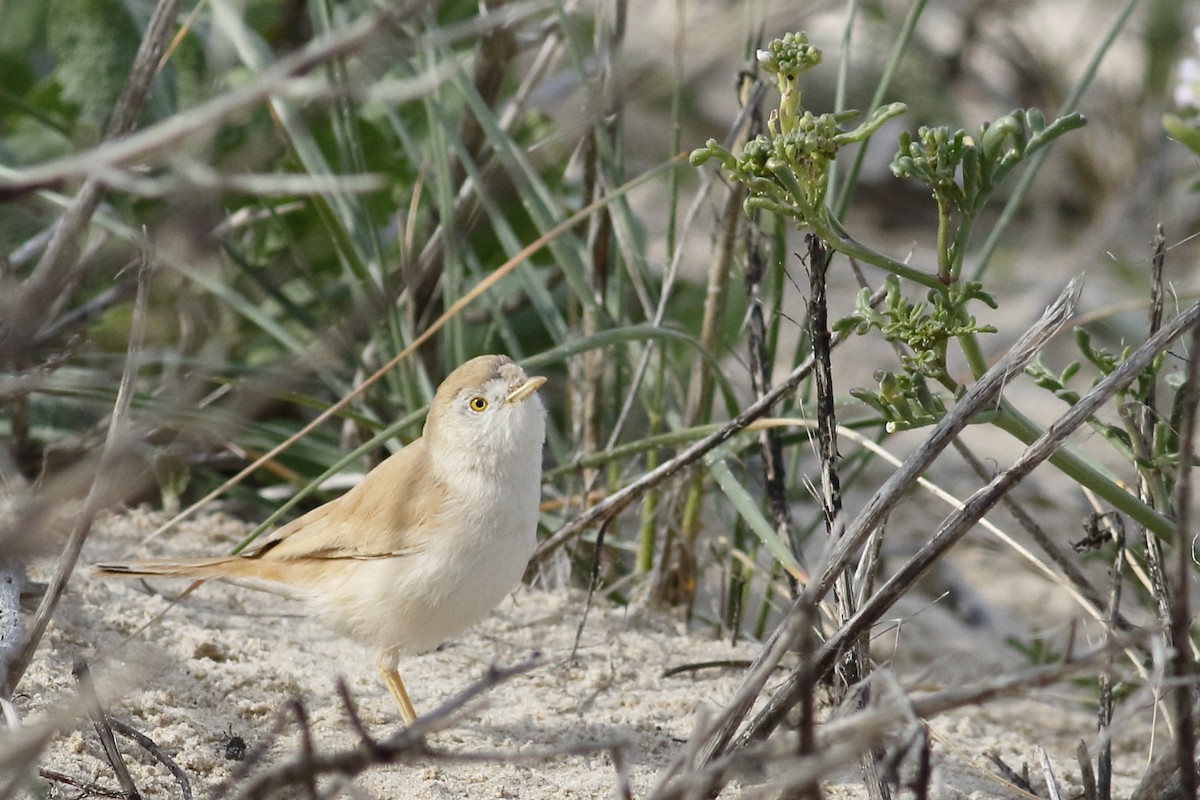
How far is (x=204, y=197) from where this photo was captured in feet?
4.81

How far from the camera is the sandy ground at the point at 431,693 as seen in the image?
287cm

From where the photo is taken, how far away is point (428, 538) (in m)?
3.27

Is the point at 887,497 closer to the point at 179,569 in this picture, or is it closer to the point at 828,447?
the point at 828,447

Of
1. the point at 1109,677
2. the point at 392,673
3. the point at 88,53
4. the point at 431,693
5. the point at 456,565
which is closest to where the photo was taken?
the point at 1109,677

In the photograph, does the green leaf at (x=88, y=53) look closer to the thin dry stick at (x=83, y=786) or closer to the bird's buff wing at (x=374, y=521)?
the bird's buff wing at (x=374, y=521)

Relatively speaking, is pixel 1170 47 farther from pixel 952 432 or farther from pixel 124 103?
pixel 124 103

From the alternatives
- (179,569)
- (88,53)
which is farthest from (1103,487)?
(88,53)

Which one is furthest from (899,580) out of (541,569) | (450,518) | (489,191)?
(489,191)

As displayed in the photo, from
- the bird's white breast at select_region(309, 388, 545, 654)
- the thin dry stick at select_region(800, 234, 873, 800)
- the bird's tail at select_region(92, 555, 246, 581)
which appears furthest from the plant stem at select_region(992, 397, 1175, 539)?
the bird's tail at select_region(92, 555, 246, 581)

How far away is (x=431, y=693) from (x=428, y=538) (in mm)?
514

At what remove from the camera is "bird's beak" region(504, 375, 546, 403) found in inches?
134

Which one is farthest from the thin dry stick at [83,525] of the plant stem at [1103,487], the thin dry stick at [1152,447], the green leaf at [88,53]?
the green leaf at [88,53]

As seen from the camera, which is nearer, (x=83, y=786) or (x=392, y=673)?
(x=83, y=786)

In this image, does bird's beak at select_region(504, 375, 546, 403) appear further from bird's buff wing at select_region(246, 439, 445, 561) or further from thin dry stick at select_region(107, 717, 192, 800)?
thin dry stick at select_region(107, 717, 192, 800)
